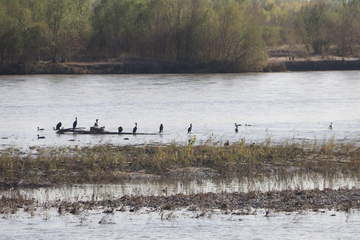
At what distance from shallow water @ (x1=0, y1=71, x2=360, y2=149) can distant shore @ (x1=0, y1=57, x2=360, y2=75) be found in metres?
15.4

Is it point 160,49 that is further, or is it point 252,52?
point 160,49

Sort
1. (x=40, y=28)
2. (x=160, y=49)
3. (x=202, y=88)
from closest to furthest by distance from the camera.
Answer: (x=202, y=88), (x=40, y=28), (x=160, y=49)

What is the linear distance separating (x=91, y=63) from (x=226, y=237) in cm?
7576

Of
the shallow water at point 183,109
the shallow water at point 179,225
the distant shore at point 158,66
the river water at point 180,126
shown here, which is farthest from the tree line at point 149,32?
the shallow water at point 179,225

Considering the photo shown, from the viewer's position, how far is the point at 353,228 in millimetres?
11625

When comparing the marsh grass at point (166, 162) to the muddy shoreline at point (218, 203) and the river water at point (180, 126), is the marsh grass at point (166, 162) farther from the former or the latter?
the muddy shoreline at point (218, 203)

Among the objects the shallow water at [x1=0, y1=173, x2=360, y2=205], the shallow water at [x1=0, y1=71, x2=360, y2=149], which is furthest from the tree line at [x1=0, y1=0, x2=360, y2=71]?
the shallow water at [x1=0, y1=173, x2=360, y2=205]

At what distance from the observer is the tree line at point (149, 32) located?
81438mm

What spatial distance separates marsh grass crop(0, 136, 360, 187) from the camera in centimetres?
1638

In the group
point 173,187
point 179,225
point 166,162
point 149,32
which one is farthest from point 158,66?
point 179,225

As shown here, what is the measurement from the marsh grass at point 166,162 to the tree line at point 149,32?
2514 inches

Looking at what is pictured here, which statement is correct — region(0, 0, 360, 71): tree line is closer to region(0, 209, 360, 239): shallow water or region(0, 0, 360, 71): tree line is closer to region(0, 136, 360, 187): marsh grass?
region(0, 136, 360, 187): marsh grass

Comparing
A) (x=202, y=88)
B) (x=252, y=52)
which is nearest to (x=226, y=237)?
Answer: (x=202, y=88)

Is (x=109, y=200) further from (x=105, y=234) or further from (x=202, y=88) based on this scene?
(x=202, y=88)
